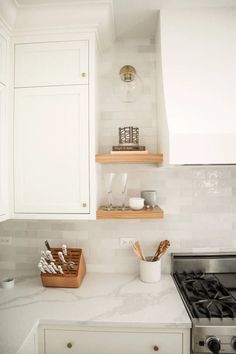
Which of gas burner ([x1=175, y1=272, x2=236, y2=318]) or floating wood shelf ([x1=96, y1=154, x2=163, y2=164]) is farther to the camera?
floating wood shelf ([x1=96, y1=154, x2=163, y2=164])

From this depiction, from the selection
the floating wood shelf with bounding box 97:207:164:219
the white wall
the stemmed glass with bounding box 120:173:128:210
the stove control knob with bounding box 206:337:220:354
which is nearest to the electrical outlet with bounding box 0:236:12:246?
the white wall

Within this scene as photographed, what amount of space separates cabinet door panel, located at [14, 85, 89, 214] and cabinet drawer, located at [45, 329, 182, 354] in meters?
0.66

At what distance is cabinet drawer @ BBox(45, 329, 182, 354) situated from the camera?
1265mm

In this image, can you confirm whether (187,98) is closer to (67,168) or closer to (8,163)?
(67,168)

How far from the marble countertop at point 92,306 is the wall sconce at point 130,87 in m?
1.29

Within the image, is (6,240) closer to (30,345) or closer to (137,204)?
(30,345)

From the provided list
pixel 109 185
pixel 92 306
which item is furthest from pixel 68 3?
pixel 92 306

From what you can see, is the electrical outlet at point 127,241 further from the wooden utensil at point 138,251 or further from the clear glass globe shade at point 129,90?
the clear glass globe shade at point 129,90

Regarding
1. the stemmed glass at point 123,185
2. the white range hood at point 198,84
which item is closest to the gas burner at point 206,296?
the stemmed glass at point 123,185

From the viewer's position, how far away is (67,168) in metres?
1.55

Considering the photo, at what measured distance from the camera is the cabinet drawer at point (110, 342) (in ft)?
4.15

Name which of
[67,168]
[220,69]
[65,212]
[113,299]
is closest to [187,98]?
[220,69]

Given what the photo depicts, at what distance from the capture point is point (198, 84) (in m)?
1.46

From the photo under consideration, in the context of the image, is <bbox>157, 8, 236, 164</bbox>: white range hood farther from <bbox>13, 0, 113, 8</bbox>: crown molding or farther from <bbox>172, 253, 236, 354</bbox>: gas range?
<bbox>172, 253, 236, 354</bbox>: gas range
